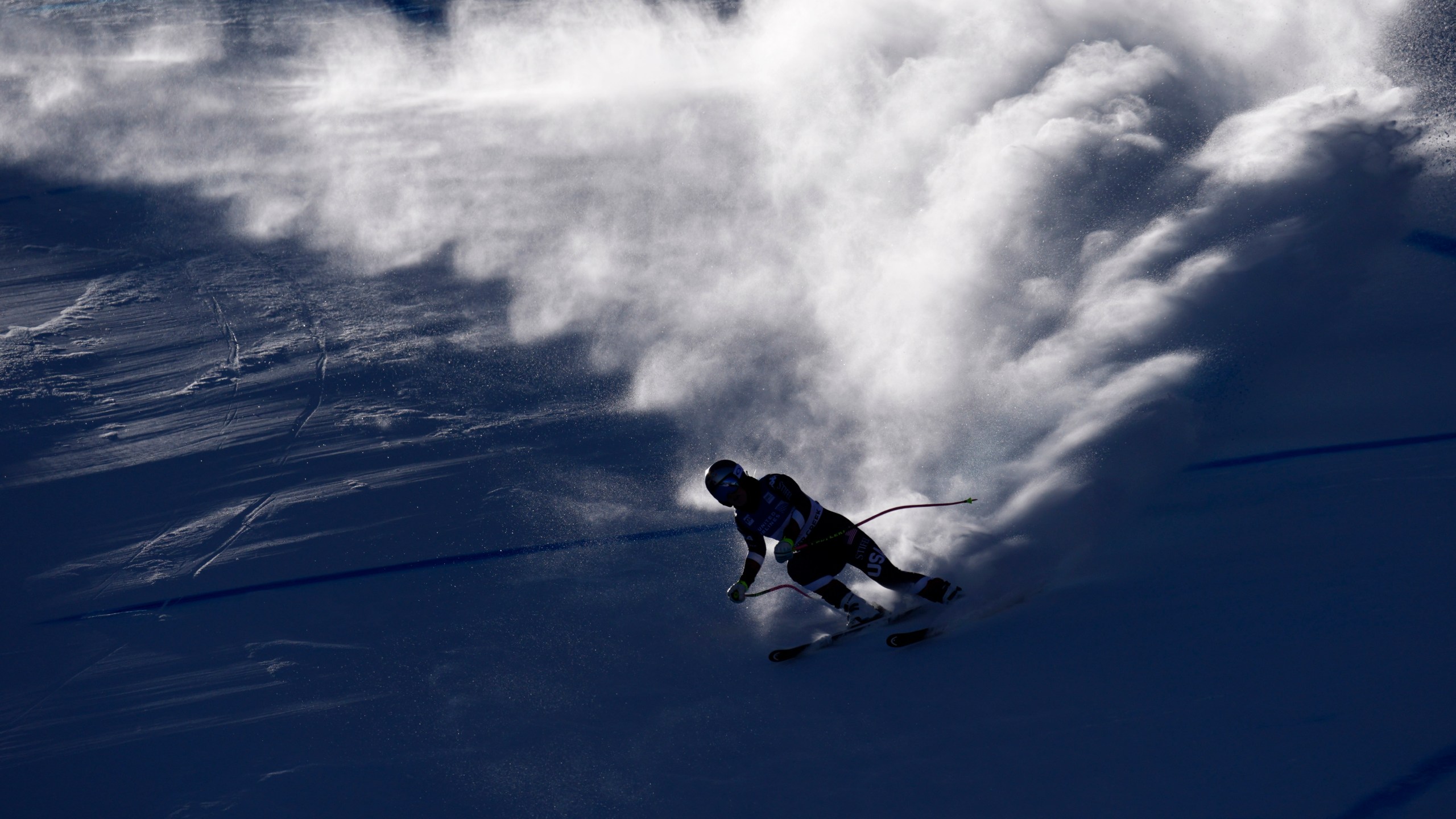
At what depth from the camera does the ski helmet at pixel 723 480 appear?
4754mm

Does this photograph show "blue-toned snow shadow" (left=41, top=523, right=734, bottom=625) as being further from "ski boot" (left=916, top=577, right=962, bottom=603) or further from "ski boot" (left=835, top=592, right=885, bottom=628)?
"ski boot" (left=916, top=577, right=962, bottom=603)

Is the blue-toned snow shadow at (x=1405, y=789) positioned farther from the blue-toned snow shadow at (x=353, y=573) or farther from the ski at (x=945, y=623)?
the blue-toned snow shadow at (x=353, y=573)

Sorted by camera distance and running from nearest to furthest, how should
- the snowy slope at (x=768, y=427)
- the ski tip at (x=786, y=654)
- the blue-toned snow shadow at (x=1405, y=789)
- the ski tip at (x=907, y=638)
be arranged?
1. the blue-toned snow shadow at (x=1405, y=789)
2. the snowy slope at (x=768, y=427)
3. the ski tip at (x=907, y=638)
4. the ski tip at (x=786, y=654)

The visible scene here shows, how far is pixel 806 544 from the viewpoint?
4992mm

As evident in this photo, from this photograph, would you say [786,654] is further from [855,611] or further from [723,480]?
[723,480]

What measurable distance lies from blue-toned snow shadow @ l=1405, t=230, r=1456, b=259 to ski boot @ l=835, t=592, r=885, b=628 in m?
4.78

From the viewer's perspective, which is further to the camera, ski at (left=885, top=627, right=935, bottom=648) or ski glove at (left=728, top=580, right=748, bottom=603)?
ski at (left=885, top=627, right=935, bottom=648)

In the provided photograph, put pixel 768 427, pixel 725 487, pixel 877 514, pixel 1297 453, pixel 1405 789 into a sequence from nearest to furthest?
pixel 1405 789 → pixel 725 487 → pixel 877 514 → pixel 1297 453 → pixel 768 427

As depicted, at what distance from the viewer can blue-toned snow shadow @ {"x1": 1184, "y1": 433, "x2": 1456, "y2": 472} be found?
17.7ft

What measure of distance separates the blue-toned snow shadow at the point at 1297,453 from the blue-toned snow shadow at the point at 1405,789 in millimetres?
1849

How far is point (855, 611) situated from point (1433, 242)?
502 centimetres

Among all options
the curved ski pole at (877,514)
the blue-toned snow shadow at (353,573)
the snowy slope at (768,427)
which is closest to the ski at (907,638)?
the snowy slope at (768,427)

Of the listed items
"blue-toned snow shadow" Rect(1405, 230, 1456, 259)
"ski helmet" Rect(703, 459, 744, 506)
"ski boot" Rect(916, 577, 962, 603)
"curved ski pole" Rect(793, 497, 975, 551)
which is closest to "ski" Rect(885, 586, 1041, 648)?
"ski boot" Rect(916, 577, 962, 603)

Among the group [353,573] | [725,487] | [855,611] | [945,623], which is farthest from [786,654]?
[353,573]
